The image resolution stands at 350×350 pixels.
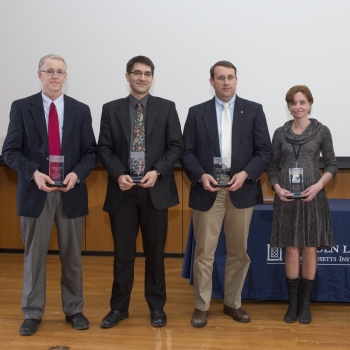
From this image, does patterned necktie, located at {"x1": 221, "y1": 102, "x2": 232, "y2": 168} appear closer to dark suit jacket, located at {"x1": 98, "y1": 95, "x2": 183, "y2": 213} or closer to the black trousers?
dark suit jacket, located at {"x1": 98, "y1": 95, "x2": 183, "y2": 213}

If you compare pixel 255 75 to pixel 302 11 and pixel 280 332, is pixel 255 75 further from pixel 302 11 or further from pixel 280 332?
pixel 280 332

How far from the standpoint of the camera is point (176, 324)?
3.32 meters

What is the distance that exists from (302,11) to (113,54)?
183 cm

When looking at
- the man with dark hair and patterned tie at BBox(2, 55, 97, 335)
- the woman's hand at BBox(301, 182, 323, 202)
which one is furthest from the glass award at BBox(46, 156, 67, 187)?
the woman's hand at BBox(301, 182, 323, 202)

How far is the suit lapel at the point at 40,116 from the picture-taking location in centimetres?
310

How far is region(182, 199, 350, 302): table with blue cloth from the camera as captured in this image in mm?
3689

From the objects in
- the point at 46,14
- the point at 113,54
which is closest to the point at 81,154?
the point at 113,54

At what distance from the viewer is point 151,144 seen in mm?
3176

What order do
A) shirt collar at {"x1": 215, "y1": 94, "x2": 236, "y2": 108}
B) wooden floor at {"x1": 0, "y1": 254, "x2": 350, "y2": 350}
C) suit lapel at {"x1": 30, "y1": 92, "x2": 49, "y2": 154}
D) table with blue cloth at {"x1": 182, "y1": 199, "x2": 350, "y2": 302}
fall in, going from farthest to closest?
table with blue cloth at {"x1": 182, "y1": 199, "x2": 350, "y2": 302}, shirt collar at {"x1": 215, "y1": 94, "x2": 236, "y2": 108}, suit lapel at {"x1": 30, "y1": 92, "x2": 49, "y2": 154}, wooden floor at {"x1": 0, "y1": 254, "x2": 350, "y2": 350}

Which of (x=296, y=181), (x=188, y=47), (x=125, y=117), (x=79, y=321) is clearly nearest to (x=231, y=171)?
(x=296, y=181)

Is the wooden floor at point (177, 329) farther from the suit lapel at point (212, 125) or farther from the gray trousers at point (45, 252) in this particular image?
the suit lapel at point (212, 125)

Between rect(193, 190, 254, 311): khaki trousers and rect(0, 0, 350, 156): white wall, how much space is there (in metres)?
2.04

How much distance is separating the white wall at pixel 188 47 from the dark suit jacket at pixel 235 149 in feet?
5.98

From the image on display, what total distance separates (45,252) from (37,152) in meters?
0.60
